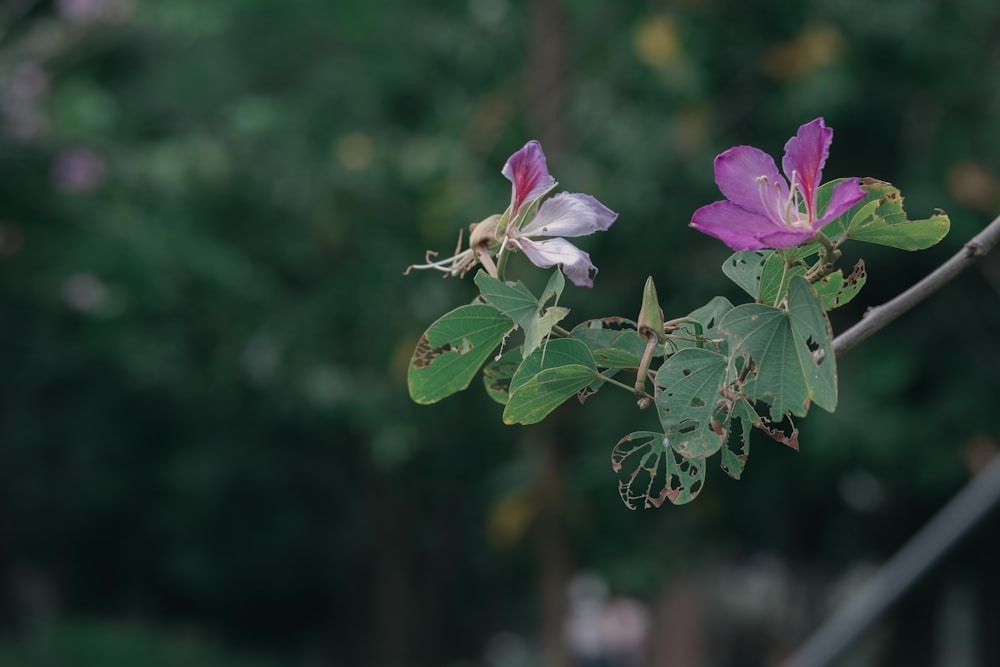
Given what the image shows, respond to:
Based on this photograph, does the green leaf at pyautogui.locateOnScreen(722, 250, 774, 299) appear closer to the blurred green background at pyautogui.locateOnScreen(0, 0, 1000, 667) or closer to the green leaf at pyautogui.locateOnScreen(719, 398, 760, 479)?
the green leaf at pyautogui.locateOnScreen(719, 398, 760, 479)

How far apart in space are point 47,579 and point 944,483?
35.5ft

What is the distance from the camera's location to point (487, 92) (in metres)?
7.16

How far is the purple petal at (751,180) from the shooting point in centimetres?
61

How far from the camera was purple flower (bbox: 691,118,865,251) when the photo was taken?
599 millimetres

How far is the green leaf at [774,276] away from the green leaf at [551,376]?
99 millimetres

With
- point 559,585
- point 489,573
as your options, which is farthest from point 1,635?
point 559,585

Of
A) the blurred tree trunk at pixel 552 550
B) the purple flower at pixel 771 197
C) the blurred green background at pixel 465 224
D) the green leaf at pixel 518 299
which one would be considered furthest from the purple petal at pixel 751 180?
the blurred tree trunk at pixel 552 550

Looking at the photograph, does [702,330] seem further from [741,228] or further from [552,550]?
[552,550]

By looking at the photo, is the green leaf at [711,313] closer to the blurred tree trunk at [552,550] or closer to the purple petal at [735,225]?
the purple petal at [735,225]

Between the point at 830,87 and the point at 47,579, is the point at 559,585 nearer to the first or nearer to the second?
the point at 830,87

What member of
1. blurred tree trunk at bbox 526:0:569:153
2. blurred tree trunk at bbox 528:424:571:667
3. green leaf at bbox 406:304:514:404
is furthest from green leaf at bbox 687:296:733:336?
blurred tree trunk at bbox 526:0:569:153

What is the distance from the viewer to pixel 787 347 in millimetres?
604

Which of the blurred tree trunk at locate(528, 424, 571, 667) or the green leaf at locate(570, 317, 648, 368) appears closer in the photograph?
the green leaf at locate(570, 317, 648, 368)

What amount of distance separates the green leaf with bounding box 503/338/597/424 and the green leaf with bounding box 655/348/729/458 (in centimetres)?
5
